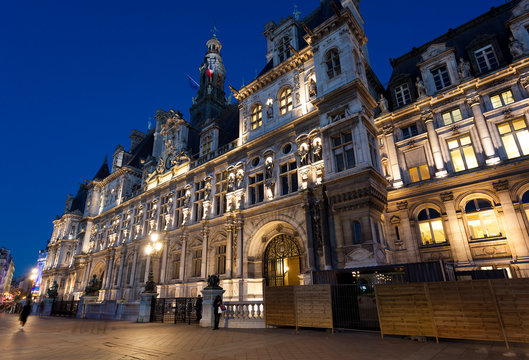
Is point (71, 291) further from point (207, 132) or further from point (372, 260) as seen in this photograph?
point (372, 260)

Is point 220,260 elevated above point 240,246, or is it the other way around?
point 240,246

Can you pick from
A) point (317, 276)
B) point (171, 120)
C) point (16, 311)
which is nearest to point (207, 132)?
point (171, 120)

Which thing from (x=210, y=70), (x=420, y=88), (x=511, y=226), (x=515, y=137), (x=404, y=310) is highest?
(x=210, y=70)

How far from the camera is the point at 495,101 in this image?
16812mm

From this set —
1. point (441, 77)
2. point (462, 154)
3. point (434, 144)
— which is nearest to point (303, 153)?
point (434, 144)

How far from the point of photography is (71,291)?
141ft

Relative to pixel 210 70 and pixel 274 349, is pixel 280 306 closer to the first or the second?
pixel 274 349

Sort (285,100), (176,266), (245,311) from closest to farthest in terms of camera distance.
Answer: (245,311)
(285,100)
(176,266)

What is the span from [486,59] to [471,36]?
2.92m

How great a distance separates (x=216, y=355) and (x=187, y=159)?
2448 centimetres

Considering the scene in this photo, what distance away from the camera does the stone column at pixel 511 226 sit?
13953 mm

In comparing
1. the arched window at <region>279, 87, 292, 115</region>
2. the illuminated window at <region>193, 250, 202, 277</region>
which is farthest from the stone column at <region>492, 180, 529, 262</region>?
the illuminated window at <region>193, 250, 202, 277</region>

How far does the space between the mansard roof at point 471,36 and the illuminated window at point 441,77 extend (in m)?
1.20

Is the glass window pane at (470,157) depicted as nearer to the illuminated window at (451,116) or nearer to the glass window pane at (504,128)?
the glass window pane at (504,128)
